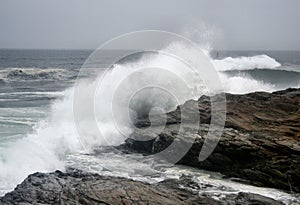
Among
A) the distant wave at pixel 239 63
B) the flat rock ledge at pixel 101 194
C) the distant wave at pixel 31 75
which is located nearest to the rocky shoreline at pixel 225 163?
the flat rock ledge at pixel 101 194

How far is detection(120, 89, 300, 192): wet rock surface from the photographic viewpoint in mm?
9633

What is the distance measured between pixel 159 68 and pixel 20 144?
32.8 feet

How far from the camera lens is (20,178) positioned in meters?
10.2

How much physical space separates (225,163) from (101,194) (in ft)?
14.9

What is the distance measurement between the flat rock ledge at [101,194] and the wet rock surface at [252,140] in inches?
71.0

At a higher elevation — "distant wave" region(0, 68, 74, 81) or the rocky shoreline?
"distant wave" region(0, 68, 74, 81)

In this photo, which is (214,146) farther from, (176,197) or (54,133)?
(54,133)

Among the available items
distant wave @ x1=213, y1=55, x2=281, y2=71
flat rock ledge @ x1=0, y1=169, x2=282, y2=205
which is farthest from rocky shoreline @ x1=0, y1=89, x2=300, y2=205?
distant wave @ x1=213, y1=55, x2=281, y2=71

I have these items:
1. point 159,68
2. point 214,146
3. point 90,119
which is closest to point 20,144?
point 90,119

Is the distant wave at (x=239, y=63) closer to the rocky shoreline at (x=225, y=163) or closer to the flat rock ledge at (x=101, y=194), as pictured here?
the rocky shoreline at (x=225, y=163)

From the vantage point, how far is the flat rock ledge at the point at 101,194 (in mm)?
7271

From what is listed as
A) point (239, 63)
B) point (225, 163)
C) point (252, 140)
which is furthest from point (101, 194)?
point (239, 63)

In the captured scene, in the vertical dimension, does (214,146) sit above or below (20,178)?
above

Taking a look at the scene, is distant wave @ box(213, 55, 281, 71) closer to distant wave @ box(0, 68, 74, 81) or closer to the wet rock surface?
distant wave @ box(0, 68, 74, 81)
